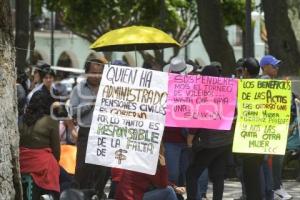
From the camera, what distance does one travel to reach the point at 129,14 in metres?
29.7

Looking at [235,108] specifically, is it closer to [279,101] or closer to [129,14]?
[279,101]

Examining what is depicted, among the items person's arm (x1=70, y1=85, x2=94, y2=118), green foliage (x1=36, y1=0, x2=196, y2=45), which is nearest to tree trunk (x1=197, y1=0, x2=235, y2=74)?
person's arm (x1=70, y1=85, x2=94, y2=118)

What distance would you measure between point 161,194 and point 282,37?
19.4 ft

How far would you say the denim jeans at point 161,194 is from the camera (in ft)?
23.6

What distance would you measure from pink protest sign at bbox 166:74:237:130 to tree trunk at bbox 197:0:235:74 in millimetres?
6360

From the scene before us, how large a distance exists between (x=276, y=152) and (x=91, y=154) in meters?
1.90

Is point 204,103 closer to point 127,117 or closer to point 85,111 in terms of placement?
point 127,117

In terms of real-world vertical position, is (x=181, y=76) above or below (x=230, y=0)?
below

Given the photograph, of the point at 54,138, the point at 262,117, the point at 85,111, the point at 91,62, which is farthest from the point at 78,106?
the point at 262,117

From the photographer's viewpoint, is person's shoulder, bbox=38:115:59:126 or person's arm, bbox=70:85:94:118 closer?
person's shoulder, bbox=38:115:59:126

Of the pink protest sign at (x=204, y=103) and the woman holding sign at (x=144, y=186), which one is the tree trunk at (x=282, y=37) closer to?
the pink protest sign at (x=204, y=103)

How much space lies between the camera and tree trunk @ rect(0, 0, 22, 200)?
222 inches

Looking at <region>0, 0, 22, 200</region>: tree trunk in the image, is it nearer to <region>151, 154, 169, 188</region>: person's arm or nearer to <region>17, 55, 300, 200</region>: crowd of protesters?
<region>17, 55, 300, 200</region>: crowd of protesters

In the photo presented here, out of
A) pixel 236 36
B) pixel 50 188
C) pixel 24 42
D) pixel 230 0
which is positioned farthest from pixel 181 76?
pixel 236 36
